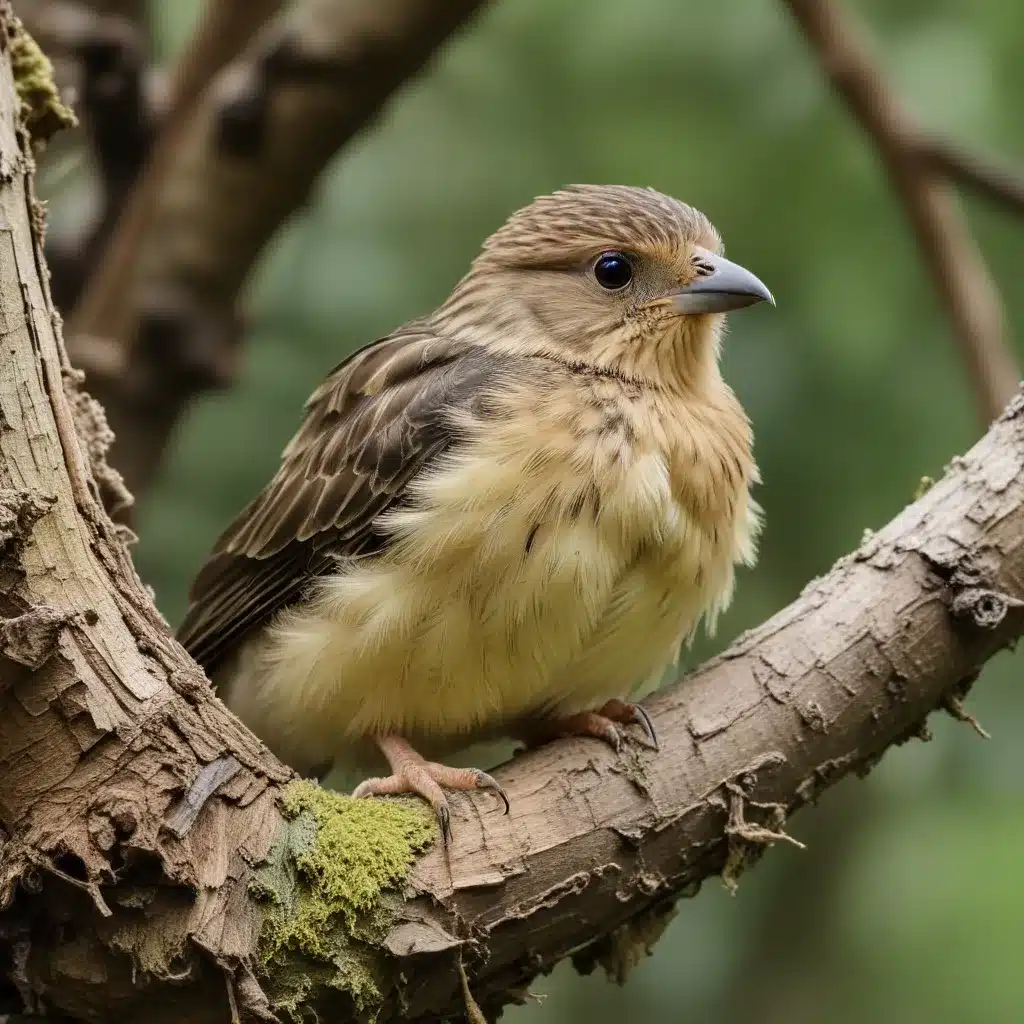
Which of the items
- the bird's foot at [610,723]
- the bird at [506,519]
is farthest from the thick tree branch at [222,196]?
the bird's foot at [610,723]

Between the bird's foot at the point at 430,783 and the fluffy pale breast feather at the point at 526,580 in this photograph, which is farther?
the fluffy pale breast feather at the point at 526,580

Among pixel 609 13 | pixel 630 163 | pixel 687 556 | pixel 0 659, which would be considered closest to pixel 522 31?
pixel 609 13

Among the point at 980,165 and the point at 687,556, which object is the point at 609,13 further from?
the point at 687,556

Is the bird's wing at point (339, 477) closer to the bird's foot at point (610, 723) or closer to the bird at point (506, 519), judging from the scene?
the bird at point (506, 519)

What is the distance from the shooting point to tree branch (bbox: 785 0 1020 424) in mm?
4172

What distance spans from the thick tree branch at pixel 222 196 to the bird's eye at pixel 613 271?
3.60 ft

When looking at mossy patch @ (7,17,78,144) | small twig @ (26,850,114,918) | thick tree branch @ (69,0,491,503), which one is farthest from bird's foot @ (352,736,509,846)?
thick tree branch @ (69,0,491,503)

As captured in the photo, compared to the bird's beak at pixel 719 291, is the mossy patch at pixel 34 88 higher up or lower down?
higher up

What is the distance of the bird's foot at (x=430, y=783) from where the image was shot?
2828 millimetres

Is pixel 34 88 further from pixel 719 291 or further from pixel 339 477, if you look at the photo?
pixel 719 291

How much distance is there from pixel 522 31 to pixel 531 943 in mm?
3229

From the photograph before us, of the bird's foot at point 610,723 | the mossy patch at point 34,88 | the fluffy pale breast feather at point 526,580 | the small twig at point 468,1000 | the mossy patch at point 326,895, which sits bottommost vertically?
the small twig at point 468,1000

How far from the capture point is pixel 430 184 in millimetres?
4973

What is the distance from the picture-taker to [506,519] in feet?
9.66
